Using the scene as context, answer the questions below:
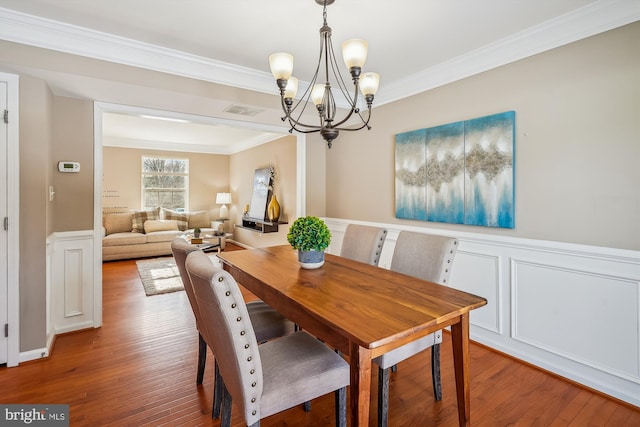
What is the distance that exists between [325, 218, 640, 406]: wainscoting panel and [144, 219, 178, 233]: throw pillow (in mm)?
5807

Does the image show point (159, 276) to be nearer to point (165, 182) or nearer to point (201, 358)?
point (201, 358)

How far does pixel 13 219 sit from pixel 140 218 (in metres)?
4.66

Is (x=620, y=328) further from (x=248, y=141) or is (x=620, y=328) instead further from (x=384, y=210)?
(x=248, y=141)

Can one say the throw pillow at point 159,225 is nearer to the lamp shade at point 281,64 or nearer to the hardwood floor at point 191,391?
the hardwood floor at point 191,391

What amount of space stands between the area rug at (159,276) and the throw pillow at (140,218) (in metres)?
0.89

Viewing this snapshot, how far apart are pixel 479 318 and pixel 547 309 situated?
1.77ft

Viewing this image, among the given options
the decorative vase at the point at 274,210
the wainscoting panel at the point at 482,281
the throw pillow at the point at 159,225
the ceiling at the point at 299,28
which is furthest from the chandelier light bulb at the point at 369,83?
the throw pillow at the point at 159,225

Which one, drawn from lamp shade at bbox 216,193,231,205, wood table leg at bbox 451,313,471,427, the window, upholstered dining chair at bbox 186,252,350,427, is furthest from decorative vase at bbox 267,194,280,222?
wood table leg at bbox 451,313,471,427

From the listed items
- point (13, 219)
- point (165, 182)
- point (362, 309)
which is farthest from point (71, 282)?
point (165, 182)

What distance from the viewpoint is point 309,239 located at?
1.94m

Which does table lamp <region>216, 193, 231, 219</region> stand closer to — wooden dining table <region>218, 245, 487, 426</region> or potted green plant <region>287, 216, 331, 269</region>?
wooden dining table <region>218, 245, 487, 426</region>

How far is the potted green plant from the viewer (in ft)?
→ 6.39

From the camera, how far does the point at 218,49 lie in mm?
2539

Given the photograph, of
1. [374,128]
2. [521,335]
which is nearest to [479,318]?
[521,335]
